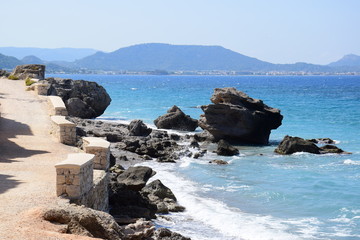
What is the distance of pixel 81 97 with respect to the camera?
160 feet

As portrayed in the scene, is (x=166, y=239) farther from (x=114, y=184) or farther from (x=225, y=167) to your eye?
(x=225, y=167)

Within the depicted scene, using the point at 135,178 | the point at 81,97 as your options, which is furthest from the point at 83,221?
the point at 81,97

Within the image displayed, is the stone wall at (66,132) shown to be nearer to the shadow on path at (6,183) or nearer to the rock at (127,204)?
the rock at (127,204)

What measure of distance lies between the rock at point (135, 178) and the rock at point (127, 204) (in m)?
1.35

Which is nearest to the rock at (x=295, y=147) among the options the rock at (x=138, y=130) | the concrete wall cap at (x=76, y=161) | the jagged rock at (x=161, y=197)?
the rock at (x=138, y=130)

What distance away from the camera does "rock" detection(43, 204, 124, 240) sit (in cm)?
1061

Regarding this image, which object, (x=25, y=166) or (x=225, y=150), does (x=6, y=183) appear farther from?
(x=225, y=150)

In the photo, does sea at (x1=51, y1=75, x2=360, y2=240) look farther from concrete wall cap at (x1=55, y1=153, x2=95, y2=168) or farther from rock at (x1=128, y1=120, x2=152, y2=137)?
rock at (x1=128, y1=120, x2=152, y2=137)

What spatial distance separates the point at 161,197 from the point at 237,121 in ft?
61.8

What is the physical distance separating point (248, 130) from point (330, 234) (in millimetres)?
20962

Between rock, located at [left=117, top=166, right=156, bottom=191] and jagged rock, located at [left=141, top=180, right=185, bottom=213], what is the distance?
43cm

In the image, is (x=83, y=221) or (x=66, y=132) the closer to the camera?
(x=83, y=221)

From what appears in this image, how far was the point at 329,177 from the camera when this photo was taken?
2730 cm

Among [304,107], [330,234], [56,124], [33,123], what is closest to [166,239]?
[330,234]
